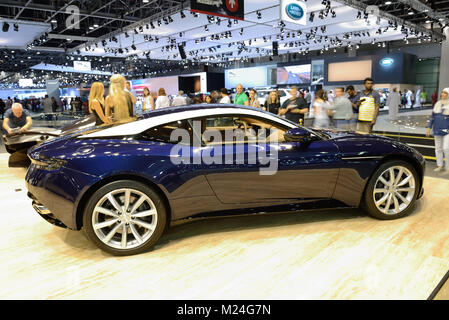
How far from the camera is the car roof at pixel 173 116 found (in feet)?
9.11

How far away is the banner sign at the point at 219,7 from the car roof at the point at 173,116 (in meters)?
5.51

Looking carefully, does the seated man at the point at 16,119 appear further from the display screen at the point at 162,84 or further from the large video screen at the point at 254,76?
the large video screen at the point at 254,76

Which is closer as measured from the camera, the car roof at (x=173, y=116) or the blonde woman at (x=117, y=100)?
the car roof at (x=173, y=116)

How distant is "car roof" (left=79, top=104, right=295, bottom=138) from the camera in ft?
9.11

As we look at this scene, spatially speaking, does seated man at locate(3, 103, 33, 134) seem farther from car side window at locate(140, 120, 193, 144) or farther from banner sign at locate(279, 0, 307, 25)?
banner sign at locate(279, 0, 307, 25)

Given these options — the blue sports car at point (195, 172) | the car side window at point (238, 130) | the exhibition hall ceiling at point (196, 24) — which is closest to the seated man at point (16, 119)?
the blue sports car at point (195, 172)

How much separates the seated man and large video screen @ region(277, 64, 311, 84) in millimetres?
23668

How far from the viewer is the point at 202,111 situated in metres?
2.92

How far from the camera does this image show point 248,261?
2.60m

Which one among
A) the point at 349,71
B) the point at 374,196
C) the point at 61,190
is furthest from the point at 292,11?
the point at 349,71

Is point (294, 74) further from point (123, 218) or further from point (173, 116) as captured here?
point (123, 218)
